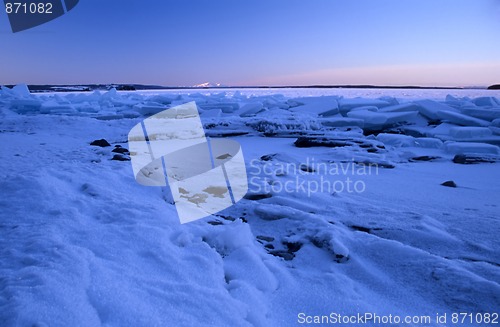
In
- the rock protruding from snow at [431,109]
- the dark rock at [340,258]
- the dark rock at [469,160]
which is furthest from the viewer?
the rock protruding from snow at [431,109]

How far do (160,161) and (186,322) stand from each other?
8.93ft

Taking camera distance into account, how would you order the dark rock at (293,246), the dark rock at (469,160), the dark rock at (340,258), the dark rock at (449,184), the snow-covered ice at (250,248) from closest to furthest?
the snow-covered ice at (250,248)
the dark rock at (340,258)
the dark rock at (293,246)
the dark rock at (449,184)
the dark rock at (469,160)

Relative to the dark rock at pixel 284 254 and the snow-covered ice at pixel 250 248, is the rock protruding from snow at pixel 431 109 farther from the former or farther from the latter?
the dark rock at pixel 284 254

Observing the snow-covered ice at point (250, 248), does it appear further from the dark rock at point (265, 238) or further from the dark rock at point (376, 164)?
the dark rock at point (376, 164)

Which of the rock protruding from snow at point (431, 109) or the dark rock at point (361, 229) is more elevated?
the dark rock at point (361, 229)

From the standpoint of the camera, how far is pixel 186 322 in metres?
1.12

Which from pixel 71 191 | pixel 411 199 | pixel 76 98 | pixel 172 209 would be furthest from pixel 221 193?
pixel 76 98

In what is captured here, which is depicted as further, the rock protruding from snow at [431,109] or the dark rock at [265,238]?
the rock protruding from snow at [431,109]

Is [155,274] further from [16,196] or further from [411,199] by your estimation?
Answer: [411,199]

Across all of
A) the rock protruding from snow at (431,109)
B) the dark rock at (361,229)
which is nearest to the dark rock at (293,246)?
the dark rock at (361,229)

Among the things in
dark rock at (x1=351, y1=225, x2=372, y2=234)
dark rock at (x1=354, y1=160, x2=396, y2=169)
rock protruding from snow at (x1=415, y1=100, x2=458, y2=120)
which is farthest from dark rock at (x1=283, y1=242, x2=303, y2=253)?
rock protruding from snow at (x1=415, y1=100, x2=458, y2=120)

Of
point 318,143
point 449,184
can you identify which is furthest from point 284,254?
point 318,143

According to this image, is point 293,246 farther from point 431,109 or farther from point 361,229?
point 431,109

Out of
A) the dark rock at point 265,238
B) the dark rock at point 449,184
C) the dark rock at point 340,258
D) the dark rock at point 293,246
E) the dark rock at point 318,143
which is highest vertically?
the dark rock at point 340,258
